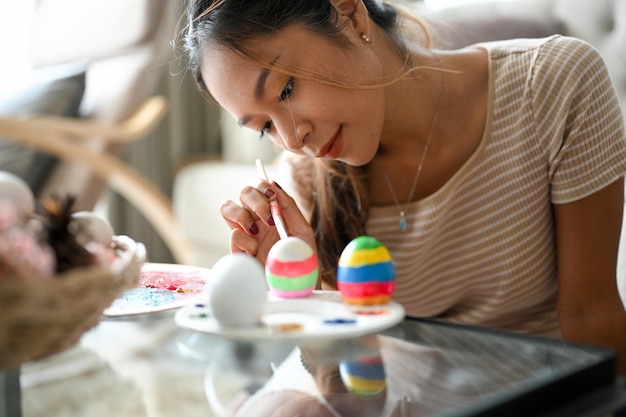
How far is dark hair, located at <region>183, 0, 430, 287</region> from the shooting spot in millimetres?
1018

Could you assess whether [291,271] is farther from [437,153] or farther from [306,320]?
[437,153]

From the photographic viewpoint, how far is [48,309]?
53 cm

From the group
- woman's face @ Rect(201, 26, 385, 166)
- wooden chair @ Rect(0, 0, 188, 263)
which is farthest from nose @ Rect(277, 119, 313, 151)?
wooden chair @ Rect(0, 0, 188, 263)

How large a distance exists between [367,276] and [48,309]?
1.01 ft

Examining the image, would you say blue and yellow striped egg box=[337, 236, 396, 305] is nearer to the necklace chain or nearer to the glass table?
the glass table

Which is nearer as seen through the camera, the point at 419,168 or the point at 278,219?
the point at 278,219

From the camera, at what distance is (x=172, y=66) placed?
2998mm

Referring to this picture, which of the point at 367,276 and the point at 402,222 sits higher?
the point at 367,276

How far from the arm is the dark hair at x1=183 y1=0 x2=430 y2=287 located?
32 centimetres

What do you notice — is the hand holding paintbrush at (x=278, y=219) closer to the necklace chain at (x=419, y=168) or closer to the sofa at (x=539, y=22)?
the necklace chain at (x=419, y=168)

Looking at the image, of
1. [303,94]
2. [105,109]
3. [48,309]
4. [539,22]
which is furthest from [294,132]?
[105,109]

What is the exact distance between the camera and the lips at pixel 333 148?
1081 millimetres

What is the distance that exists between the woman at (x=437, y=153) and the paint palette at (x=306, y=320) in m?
0.27

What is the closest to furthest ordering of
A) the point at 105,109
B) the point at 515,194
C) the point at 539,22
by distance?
the point at 515,194
the point at 539,22
the point at 105,109
